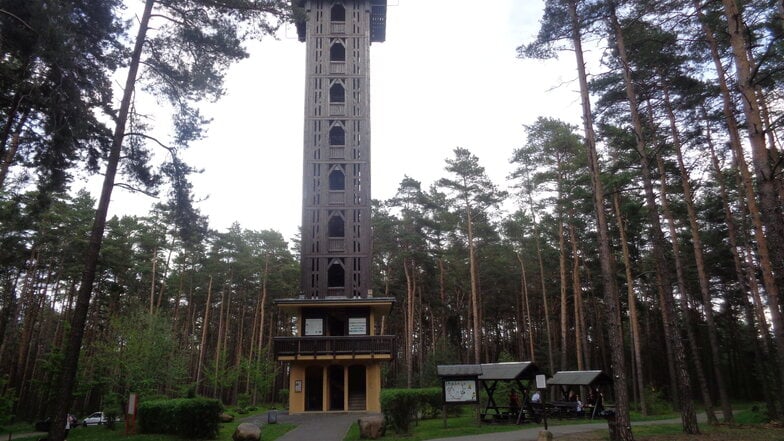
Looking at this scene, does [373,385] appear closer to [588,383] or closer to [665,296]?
[588,383]

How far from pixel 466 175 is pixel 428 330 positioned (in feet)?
77.9

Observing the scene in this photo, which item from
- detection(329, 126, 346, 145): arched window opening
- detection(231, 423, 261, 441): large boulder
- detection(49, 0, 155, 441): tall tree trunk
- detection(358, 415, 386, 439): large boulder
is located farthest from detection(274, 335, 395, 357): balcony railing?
detection(49, 0, 155, 441): tall tree trunk

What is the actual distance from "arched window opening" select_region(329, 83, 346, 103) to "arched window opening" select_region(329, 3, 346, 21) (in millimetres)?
5009

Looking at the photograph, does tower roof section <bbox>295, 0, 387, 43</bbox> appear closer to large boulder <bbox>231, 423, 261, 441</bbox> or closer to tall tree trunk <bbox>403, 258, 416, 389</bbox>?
tall tree trunk <bbox>403, 258, 416, 389</bbox>

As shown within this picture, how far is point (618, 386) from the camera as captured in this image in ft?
37.0

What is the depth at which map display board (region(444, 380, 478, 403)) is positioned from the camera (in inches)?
645

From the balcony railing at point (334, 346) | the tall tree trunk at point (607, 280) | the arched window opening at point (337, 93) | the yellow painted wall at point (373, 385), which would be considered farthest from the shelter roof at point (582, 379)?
the arched window opening at point (337, 93)

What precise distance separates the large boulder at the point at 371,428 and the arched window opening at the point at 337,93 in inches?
801

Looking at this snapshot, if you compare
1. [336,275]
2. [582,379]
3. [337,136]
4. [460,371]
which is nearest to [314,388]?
[336,275]

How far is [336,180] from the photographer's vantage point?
29.5m

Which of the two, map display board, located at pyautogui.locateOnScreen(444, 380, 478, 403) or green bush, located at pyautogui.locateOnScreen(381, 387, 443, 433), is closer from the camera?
green bush, located at pyautogui.locateOnScreen(381, 387, 443, 433)

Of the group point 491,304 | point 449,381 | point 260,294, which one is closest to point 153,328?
point 449,381

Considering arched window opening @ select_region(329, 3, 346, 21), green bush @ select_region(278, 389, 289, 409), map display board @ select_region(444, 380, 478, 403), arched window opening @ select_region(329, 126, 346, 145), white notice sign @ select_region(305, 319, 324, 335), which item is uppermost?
arched window opening @ select_region(329, 3, 346, 21)

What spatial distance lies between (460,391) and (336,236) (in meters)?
13.8
